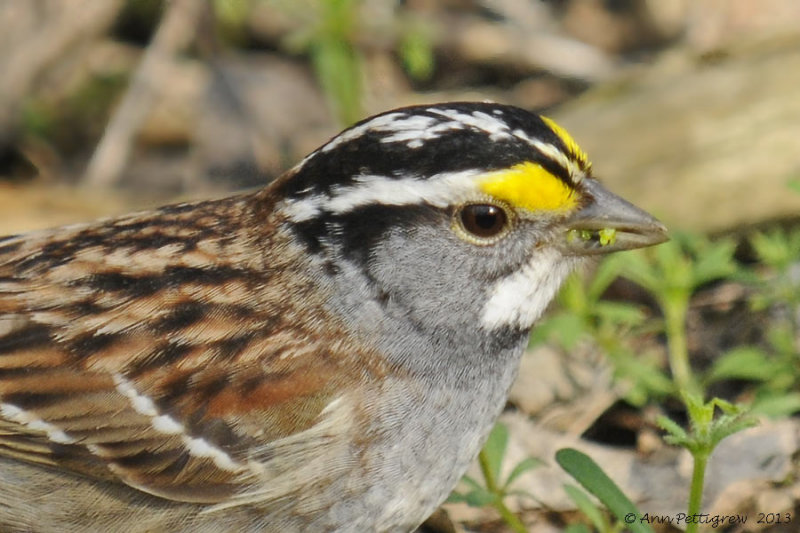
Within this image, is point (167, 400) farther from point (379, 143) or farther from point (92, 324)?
point (379, 143)

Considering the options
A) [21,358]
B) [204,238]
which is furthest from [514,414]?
[21,358]

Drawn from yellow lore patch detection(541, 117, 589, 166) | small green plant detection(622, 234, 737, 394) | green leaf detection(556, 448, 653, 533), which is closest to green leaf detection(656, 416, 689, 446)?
green leaf detection(556, 448, 653, 533)

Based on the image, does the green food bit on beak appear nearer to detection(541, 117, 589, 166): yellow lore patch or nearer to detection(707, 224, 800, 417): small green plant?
detection(541, 117, 589, 166): yellow lore patch

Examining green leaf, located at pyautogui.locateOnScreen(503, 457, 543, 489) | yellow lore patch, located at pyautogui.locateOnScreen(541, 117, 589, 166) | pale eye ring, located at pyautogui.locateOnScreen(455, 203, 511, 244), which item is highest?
yellow lore patch, located at pyautogui.locateOnScreen(541, 117, 589, 166)

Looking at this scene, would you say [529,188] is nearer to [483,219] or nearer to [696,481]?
[483,219]

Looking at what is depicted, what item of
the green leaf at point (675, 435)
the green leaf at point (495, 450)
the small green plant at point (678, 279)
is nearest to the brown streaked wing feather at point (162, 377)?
the green leaf at point (495, 450)

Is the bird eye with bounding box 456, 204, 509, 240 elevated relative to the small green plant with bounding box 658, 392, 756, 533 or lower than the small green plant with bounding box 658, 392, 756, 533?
elevated
